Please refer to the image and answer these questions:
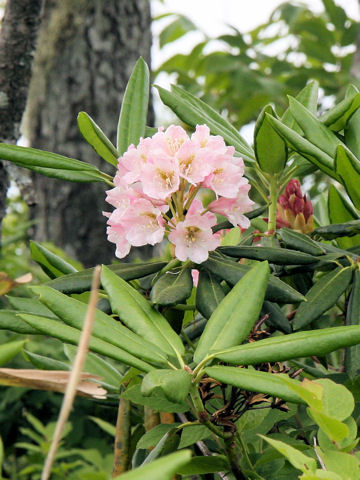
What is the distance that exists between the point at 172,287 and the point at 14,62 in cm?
71

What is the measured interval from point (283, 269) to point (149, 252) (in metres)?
1.75

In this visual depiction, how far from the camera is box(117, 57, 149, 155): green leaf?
0.85 metres

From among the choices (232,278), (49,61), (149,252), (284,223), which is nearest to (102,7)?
(49,61)

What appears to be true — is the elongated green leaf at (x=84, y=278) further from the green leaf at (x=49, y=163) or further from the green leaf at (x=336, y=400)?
the green leaf at (x=336, y=400)

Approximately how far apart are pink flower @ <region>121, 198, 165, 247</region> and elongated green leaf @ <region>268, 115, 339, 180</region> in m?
0.17

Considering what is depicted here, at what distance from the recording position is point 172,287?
66cm

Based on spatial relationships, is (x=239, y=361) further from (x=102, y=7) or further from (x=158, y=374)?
(x=102, y=7)

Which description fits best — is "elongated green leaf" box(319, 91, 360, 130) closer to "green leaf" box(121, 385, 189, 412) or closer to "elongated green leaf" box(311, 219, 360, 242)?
"elongated green leaf" box(311, 219, 360, 242)

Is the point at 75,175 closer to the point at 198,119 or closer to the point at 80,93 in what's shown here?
the point at 198,119

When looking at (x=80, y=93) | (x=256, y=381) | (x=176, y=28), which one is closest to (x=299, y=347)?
(x=256, y=381)

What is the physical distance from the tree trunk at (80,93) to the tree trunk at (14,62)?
1303 mm

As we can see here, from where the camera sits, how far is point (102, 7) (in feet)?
9.14

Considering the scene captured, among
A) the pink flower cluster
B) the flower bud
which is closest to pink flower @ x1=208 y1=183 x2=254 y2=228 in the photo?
the pink flower cluster

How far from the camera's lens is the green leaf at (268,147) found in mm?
723
